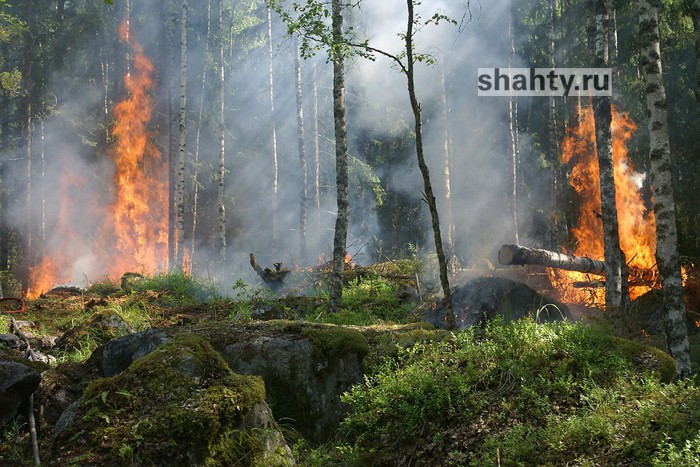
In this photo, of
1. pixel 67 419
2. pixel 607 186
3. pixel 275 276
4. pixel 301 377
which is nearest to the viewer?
pixel 67 419

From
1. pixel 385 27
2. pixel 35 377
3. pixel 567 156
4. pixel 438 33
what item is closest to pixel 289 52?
pixel 385 27

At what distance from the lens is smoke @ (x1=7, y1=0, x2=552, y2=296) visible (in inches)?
1067

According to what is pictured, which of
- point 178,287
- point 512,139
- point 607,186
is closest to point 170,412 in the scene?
point 607,186

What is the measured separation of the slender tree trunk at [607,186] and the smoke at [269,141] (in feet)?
38.7

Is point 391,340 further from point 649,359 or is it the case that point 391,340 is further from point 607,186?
point 607,186

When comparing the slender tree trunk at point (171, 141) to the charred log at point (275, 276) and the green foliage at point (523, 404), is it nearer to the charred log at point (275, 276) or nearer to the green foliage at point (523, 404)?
the charred log at point (275, 276)

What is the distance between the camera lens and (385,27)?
3097 cm

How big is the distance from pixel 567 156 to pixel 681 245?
8.84 meters

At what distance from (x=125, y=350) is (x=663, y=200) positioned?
7.71 meters

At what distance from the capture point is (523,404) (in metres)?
5.11

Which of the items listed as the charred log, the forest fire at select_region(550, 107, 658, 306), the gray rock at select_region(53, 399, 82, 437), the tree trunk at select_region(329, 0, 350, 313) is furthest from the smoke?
the gray rock at select_region(53, 399, 82, 437)

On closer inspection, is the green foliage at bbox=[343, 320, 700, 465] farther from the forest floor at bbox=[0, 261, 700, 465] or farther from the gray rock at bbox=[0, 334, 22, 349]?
the gray rock at bbox=[0, 334, 22, 349]

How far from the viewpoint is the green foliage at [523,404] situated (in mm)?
4355

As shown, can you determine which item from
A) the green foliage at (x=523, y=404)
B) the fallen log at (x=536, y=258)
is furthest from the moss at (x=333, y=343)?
the fallen log at (x=536, y=258)
